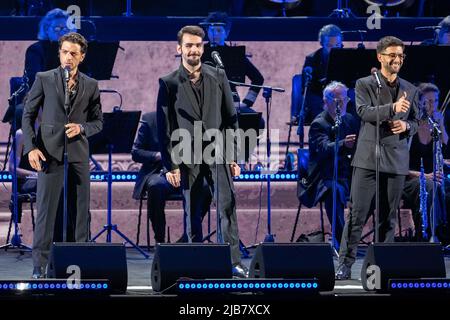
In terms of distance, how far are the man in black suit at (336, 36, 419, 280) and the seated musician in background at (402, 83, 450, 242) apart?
1645mm

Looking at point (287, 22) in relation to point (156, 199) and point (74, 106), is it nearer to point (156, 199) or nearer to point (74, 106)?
point (156, 199)

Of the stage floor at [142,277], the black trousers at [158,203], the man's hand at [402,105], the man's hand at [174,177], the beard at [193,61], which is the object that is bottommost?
the stage floor at [142,277]

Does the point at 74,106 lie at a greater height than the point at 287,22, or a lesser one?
lesser

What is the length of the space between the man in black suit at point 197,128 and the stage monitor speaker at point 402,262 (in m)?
0.94

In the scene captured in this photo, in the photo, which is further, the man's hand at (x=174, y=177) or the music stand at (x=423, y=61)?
the music stand at (x=423, y=61)

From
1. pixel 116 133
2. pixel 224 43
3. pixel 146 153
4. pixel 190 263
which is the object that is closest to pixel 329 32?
pixel 224 43

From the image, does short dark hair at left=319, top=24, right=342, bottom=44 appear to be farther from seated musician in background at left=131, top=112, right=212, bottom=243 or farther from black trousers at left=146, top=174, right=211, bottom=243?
black trousers at left=146, top=174, right=211, bottom=243

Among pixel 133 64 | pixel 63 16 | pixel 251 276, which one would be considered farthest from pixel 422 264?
pixel 133 64

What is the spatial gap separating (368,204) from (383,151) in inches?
14.3

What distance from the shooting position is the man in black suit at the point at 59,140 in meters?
7.08

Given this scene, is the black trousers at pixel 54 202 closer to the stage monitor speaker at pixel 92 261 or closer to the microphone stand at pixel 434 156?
the stage monitor speaker at pixel 92 261

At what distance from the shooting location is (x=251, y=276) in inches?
266

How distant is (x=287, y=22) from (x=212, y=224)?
213cm

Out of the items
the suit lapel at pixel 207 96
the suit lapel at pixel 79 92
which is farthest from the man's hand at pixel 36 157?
the suit lapel at pixel 207 96
